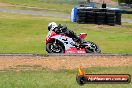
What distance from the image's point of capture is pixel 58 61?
15.5m

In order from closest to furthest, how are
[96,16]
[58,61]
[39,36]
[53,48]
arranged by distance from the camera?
1. [58,61]
2. [53,48]
3. [39,36]
4. [96,16]

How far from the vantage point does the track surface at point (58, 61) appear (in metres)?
14.3

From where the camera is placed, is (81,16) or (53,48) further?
(81,16)

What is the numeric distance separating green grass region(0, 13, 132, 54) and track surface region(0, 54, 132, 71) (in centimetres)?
309

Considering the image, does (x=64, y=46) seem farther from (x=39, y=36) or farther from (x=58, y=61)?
(x=39, y=36)

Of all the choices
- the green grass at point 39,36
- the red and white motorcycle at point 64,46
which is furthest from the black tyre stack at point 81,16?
the red and white motorcycle at point 64,46

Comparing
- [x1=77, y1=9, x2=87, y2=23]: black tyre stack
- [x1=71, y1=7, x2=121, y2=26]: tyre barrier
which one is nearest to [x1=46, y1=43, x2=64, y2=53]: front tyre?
[x1=71, y1=7, x2=121, y2=26]: tyre barrier

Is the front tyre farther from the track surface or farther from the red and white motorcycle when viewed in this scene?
the track surface

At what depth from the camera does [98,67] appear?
1430cm

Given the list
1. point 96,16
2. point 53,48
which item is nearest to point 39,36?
point 96,16

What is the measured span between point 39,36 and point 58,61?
41.3 feet

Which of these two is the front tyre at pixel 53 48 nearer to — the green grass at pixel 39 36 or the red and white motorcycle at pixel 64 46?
the red and white motorcycle at pixel 64 46

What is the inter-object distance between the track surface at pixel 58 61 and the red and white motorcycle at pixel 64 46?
3.75 feet

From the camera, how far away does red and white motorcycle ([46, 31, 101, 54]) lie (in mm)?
17828
